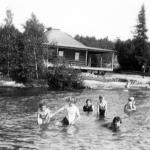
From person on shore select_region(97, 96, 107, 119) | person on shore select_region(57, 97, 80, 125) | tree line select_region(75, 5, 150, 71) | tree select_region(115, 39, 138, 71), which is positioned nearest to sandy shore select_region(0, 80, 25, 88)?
person on shore select_region(97, 96, 107, 119)

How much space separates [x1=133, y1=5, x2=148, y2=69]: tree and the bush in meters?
28.6

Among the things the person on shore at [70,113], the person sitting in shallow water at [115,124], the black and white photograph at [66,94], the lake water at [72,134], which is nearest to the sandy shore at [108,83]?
the black and white photograph at [66,94]

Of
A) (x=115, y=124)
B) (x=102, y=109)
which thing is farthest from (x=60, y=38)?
(x=115, y=124)

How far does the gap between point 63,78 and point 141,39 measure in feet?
113

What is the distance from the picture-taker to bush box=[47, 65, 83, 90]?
4028 centimetres

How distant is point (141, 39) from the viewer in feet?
231

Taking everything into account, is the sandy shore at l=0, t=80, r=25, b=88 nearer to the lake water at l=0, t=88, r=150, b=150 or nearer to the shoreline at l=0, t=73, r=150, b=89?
the shoreline at l=0, t=73, r=150, b=89

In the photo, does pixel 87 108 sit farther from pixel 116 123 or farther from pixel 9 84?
pixel 9 84

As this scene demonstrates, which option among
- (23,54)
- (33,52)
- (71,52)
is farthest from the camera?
(71,52)

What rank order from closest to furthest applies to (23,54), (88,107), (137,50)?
(88,107) < (23,54) < (137,50)

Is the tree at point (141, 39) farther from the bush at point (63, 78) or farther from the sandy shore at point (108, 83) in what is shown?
the bush at point (63, 78)

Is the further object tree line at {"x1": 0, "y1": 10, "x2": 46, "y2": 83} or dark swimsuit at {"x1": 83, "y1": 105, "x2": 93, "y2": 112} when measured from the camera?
tree line at {"x1": 0, "y1": 10, "x2": 46, "y2": 83}

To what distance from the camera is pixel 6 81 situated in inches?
1715

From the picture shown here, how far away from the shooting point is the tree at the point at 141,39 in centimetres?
→ 6806
